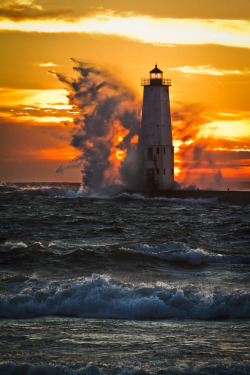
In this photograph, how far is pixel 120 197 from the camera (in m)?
62.3

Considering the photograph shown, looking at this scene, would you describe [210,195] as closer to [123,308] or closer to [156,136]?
[156,136]

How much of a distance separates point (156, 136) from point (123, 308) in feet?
156

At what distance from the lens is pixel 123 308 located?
11.4 meters

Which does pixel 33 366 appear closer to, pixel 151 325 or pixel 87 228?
pixel 151 325

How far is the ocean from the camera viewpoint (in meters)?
8.22

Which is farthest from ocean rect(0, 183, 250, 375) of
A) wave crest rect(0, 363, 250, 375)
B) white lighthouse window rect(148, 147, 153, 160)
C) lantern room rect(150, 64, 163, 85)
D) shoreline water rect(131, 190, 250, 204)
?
lantern room rect(150, 64, 163, 85)

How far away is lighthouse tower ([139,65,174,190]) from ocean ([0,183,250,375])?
37507 millimetres

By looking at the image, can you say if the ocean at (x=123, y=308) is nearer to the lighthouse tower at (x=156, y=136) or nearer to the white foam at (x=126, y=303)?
the white foam at (x=126, y=303)

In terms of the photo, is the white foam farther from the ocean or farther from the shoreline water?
the shoreline water

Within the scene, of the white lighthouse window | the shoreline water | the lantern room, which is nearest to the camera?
the shoreline water

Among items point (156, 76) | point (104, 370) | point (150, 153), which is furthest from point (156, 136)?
point (104, 370)

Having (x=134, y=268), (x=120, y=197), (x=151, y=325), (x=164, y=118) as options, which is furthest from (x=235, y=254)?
(x=120, y=197)

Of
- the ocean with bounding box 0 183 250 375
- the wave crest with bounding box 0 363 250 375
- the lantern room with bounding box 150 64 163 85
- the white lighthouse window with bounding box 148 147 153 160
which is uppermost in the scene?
the lantern room with bounding box 150 64 163 85

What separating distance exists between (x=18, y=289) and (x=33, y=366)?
4.84 m
